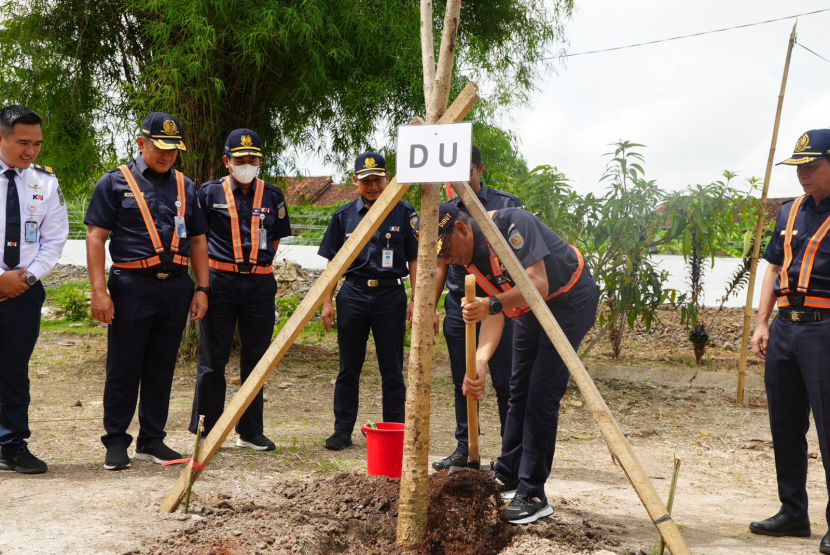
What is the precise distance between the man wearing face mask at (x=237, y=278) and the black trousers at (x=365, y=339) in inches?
19.7

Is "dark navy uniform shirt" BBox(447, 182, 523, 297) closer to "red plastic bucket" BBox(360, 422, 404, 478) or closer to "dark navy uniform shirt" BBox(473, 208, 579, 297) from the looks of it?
"dark navy uniform shirt" BBox(473, 208, 579, 297)

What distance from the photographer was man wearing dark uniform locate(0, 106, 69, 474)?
4086 millimetres

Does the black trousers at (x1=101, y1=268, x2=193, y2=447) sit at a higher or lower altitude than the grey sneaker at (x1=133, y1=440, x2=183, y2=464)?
higher

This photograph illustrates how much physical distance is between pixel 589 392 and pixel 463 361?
5.86 feet

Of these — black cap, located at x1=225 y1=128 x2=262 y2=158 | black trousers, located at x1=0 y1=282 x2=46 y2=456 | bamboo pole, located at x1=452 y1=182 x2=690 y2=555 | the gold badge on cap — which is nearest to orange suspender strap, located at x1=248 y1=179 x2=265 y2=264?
black cap, located at x1=225 y1=128 x2=262 y2=158

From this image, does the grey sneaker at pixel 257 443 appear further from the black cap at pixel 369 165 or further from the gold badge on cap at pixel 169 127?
the gold badge on cap at pixel 169 127

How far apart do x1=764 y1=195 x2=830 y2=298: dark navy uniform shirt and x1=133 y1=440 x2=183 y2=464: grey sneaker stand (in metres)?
3.40

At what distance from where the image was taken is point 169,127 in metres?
4.32

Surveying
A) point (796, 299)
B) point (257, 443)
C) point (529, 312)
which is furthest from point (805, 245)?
point (257, 443)

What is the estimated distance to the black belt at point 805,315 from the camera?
363 centimetres

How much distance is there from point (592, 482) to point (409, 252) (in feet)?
6.17

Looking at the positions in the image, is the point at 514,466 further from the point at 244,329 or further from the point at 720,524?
the point at 244,329

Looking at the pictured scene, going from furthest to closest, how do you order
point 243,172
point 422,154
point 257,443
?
point 257,443 < point 243,172 < point 422,154

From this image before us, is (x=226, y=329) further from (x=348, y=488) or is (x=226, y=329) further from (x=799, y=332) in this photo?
(x=799, y=332)
